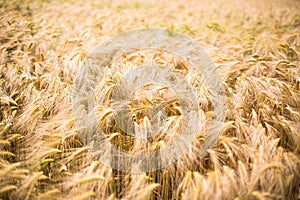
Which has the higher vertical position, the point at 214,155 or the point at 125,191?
the point at 214,155

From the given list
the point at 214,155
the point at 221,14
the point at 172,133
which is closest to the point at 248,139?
the point at 214,155

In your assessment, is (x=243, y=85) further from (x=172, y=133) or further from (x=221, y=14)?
(x=221, y=14)

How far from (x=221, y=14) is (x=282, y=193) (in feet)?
19.3

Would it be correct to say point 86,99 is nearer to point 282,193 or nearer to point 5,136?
point 5,136

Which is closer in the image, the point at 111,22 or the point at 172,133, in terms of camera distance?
the point at 172,133

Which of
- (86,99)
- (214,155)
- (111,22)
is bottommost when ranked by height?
(214,155)

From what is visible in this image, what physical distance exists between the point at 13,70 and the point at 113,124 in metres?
1.44

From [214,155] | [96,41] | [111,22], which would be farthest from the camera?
[111,22]

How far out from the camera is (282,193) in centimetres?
137

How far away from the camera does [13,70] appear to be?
2.51m

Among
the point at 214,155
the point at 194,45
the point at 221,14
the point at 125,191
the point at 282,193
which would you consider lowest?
the point at 125,191

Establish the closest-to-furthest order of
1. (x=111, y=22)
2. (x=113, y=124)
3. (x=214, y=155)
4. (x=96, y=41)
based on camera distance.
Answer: (x=214, y=155) < (x=113, y=124) < (x=96, y=41) < (x=111, y=22)

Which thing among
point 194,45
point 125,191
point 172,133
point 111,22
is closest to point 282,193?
point 172,133

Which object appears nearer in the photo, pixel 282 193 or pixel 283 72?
pixel 282 193
